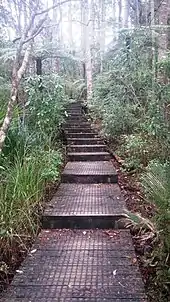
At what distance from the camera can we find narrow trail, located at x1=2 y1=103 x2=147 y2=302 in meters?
2.29

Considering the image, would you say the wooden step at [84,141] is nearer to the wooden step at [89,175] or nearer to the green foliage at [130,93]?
the green foliage at [130,93]

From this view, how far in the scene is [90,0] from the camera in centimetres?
1575

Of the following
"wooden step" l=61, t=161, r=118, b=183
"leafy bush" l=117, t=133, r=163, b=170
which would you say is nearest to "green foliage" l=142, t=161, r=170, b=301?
"wooden step" l=61, t=161, r=118, b=183

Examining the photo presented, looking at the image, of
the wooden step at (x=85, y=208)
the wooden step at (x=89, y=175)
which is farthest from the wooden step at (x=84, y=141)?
the wooden step at (x=85, y=208)

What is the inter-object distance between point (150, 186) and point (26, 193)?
1.27 meters

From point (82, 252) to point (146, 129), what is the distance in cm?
304

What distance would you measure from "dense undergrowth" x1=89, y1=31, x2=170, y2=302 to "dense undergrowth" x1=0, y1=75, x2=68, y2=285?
3.35 feet

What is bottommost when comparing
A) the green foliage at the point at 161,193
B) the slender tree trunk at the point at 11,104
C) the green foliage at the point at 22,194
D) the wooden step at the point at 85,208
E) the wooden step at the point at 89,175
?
the wooden step at the point at 89,175

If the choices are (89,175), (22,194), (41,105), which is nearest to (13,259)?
(22,194)

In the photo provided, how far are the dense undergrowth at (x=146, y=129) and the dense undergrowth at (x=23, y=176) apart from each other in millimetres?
1021

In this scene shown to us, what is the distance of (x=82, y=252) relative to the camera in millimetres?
2938

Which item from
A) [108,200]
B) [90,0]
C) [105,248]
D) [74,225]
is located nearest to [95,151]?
[108,200]

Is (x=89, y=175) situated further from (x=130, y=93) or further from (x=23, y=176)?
(x=130, y=93)

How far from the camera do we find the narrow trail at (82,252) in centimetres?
229
